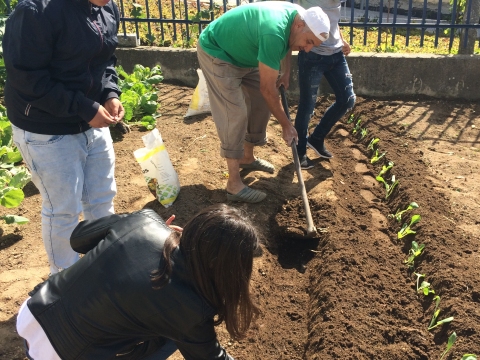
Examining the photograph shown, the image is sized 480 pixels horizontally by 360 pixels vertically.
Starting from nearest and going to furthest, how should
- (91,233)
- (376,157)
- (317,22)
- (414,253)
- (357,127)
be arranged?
(91,233)
(317,22)
(414,253)
(376,157)
(357,127)

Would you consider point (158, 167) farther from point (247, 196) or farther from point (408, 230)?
point (408, 230)

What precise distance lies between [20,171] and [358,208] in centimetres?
258

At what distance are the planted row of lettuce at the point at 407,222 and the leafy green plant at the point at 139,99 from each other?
2.08 metres

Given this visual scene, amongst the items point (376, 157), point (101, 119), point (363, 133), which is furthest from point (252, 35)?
point (363, 133)

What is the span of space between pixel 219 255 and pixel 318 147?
341 centimetres

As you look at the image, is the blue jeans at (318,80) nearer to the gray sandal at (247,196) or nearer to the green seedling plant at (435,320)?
the gray sandal at (247,196)

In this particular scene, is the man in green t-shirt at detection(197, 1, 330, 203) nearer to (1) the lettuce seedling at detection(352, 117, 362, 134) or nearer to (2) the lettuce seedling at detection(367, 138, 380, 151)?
(2) the lettuce seedling at detection(367, 138, 380, 151)

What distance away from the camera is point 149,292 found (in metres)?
1.83

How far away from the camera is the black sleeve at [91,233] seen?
84.3 inches

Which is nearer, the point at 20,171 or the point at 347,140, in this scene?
the point at 20,171

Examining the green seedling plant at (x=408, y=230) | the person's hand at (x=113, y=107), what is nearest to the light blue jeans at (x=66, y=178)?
the person's hand at (x=113, y=107)

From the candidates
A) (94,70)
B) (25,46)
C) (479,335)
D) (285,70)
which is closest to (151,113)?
(285,70)

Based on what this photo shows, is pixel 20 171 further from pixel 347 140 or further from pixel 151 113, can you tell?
pixel 347 140

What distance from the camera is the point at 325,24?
3.50 meters
